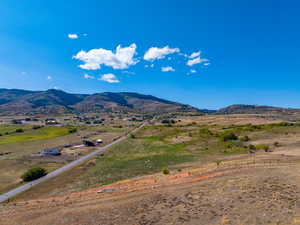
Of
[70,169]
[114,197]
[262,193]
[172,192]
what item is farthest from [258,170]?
[70,169]

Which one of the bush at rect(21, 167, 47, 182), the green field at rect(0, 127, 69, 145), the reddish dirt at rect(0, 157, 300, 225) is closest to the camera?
the reddish dirt at rect(0, 157, 300, 225)

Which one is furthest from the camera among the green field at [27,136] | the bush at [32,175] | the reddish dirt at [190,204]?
the green field at [27,136]

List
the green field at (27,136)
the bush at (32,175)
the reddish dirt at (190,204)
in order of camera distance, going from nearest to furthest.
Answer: the reddish dirt at (190,204), the bush at (32,175), the green field at (27,136)

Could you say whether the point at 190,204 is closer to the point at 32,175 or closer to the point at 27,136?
the point at 32,175

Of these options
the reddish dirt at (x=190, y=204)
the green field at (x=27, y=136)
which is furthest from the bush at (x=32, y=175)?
the green field at (x=27, y=136)

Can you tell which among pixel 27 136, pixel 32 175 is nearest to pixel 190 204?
pixel 32 175

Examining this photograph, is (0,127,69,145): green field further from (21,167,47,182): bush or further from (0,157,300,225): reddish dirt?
(0,157,300,225): reddish dirt

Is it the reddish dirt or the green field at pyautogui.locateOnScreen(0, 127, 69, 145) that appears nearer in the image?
the reddish dirt

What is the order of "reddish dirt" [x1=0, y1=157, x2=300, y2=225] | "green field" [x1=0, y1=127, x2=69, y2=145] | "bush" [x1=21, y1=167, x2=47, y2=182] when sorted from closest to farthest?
"reddish dirt" [x1=0, y1=157, x2=300, y2=225] < "bush" [x1=21, y1=167, x2=47, y2=182] < "green field" [x1=0, y1=127, x2=69, y2=145]

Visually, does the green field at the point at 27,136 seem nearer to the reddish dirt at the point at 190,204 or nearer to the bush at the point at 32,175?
the bush at the point at 32,175

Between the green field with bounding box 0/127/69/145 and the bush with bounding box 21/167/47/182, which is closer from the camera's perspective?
the bush with bounding box 21/167/47/182

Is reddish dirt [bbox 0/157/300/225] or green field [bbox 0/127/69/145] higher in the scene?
reddish dirt [bbox 0/157/300/225]

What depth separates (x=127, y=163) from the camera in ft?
136

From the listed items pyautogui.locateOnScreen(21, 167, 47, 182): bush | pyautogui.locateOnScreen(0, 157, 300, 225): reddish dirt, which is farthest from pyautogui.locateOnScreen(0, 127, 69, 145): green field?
pyautogui.locateOnScreen(0, 157, 300, 225): reddish dirt
